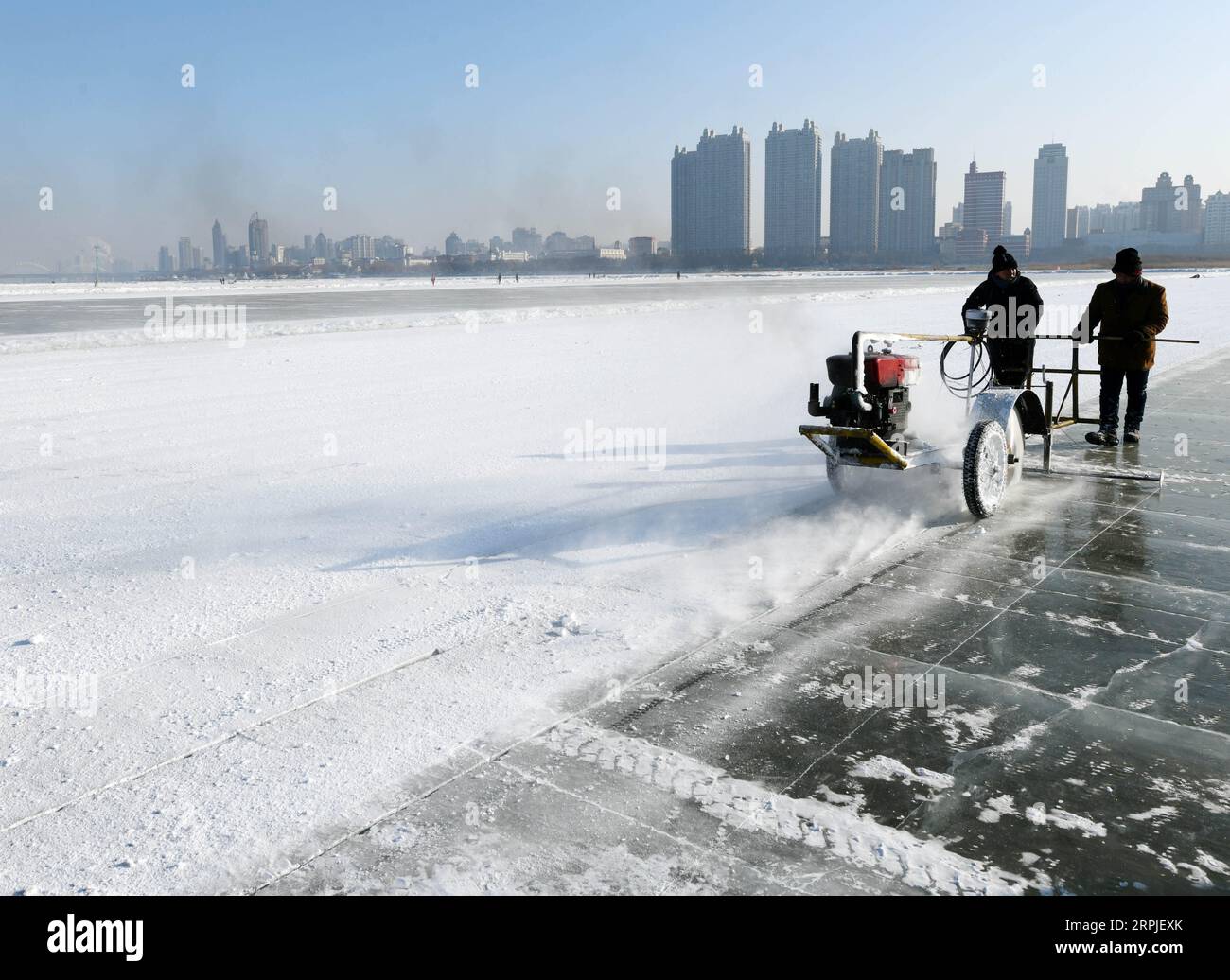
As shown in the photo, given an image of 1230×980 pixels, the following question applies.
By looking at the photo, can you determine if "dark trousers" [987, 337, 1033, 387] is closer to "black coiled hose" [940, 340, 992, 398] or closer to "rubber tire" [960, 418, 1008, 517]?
"black coiled hose" [940, 340, 992, 398]

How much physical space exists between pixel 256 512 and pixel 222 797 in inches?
169

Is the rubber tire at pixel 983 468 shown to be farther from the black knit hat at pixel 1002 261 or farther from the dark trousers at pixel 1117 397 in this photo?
the dark trousers at pixel 1117 397

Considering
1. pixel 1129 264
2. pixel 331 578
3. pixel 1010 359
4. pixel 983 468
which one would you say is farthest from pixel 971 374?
pixel 331 578

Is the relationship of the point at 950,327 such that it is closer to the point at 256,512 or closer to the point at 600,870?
the point at 256,512

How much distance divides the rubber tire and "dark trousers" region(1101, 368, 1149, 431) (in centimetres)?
342

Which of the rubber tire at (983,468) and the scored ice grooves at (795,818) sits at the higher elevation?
the rubber tire at (983,468)

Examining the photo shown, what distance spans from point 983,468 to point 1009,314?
6.77ft

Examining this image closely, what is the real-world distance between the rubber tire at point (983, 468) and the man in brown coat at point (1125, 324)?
2.90 m

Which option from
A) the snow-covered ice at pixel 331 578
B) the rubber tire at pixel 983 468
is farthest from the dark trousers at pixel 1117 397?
the rubber tire at pixel 983 468

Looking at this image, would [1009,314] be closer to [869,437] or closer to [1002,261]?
[1002,261]

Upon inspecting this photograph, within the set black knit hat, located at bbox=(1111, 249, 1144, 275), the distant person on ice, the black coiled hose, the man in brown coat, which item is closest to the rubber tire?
the black coiled hose

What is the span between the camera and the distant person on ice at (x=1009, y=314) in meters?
8.42
